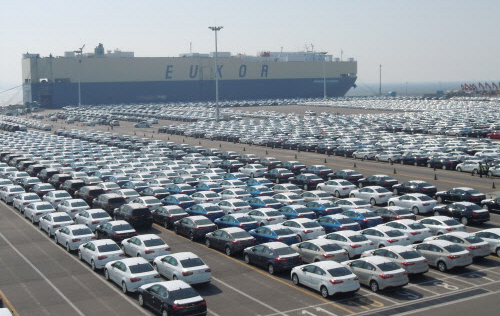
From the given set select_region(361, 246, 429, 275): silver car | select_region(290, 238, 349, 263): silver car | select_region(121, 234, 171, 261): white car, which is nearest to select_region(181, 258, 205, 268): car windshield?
select_region(121, 234, 171, 261): white car

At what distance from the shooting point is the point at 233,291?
2062cm

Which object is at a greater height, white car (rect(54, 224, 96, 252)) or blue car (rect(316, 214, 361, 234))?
blue car (rect(316, 214, 361, 234))

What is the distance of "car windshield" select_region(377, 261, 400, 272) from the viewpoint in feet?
66.4

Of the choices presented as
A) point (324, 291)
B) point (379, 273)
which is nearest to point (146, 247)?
point (324, 291)

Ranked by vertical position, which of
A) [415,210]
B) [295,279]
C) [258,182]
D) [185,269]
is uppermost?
[258,182]

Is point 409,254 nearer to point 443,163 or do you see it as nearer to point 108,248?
point 108,248

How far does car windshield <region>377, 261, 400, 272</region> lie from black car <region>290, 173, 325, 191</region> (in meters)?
20.7

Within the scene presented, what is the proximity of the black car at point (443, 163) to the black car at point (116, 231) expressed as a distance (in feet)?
99.7

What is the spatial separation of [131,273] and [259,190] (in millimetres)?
17281

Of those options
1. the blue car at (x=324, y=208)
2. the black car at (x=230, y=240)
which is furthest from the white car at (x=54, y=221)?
the blue car at (x=324, y=208)

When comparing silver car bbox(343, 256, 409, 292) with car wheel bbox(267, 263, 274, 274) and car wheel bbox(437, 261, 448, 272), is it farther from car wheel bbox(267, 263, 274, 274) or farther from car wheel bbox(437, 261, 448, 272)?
car wheel bbox(267, 263, 274, 274)

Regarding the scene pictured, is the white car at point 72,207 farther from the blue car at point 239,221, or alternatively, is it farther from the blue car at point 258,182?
the blue car at point 258,182

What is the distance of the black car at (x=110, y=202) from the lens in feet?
107

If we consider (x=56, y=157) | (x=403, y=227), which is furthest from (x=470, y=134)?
(x=403, y=227)
